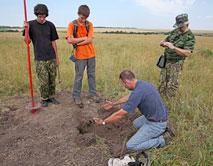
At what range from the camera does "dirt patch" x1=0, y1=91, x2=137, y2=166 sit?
231 cm

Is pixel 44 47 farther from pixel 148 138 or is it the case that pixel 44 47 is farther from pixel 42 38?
pixel 148 138

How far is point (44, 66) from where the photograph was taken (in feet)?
11.6

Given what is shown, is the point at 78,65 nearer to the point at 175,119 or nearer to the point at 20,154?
the point at 20,154

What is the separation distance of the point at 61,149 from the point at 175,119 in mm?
2196

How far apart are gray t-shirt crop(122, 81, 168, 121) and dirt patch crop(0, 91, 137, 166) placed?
650 millimetres

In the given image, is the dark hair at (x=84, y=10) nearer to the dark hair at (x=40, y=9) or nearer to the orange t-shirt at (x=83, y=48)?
the orange t-shirt at (x=83, y=48)

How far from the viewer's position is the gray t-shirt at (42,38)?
10.9 feet

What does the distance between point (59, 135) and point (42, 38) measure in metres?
1.97

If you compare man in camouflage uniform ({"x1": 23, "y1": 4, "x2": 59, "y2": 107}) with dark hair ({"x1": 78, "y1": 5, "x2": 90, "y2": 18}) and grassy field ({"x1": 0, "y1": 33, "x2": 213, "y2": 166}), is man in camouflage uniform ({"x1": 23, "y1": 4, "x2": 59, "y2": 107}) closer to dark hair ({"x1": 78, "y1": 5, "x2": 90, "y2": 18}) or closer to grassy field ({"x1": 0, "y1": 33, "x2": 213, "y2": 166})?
dark hair ({"x1": 78, "y1": 5, "x2": 90, "y2": 18})

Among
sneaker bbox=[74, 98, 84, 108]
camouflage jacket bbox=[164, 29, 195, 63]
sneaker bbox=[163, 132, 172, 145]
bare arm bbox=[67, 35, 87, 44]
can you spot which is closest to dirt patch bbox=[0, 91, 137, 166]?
sneaker bbox=[74, 98, 84, 108]

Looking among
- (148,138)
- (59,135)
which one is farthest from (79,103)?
(148,138)

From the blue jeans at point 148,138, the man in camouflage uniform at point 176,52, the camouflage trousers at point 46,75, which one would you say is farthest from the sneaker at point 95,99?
the blue jeans at point 148,138

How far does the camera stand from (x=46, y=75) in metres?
3.59

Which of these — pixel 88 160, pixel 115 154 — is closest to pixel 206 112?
pixel 115 154
